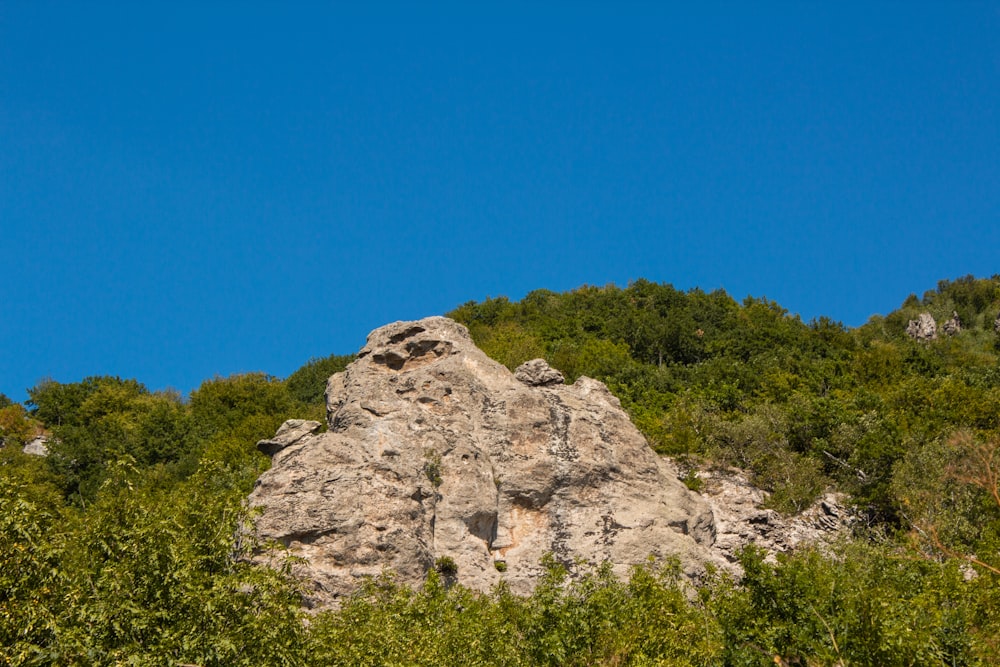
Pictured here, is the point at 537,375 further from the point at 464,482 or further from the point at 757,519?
the point at 757,519

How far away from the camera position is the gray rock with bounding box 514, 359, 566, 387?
44.2m

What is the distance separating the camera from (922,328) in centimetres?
9881

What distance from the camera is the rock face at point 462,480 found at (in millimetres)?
34125

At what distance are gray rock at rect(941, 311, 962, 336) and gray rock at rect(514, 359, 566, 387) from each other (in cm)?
6165

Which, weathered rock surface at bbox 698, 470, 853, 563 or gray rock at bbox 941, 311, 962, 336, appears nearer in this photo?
weathered rock surface at bbox 698, 470, 853, 563

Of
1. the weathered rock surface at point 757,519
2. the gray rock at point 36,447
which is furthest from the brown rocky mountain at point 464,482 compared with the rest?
the gray rock at point 36,447

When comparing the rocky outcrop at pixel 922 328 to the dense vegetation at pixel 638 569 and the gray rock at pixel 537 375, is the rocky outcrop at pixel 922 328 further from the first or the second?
the gray rock at pixel 537 375

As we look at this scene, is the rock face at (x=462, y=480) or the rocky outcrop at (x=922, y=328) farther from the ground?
the rocky outcrop at (x=922, y=328)

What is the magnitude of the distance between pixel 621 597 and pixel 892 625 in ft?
22.2

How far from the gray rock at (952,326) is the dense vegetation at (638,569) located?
23.6 feet

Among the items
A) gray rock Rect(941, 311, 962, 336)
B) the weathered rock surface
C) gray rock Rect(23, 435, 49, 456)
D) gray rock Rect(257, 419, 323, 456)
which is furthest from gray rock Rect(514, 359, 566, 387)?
gray rock Rect(941, 311, 962, 336)

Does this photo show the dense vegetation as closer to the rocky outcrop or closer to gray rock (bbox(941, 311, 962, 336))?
the rocky outcrop

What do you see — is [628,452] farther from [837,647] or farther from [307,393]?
[307,393]

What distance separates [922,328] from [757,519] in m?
60.3
